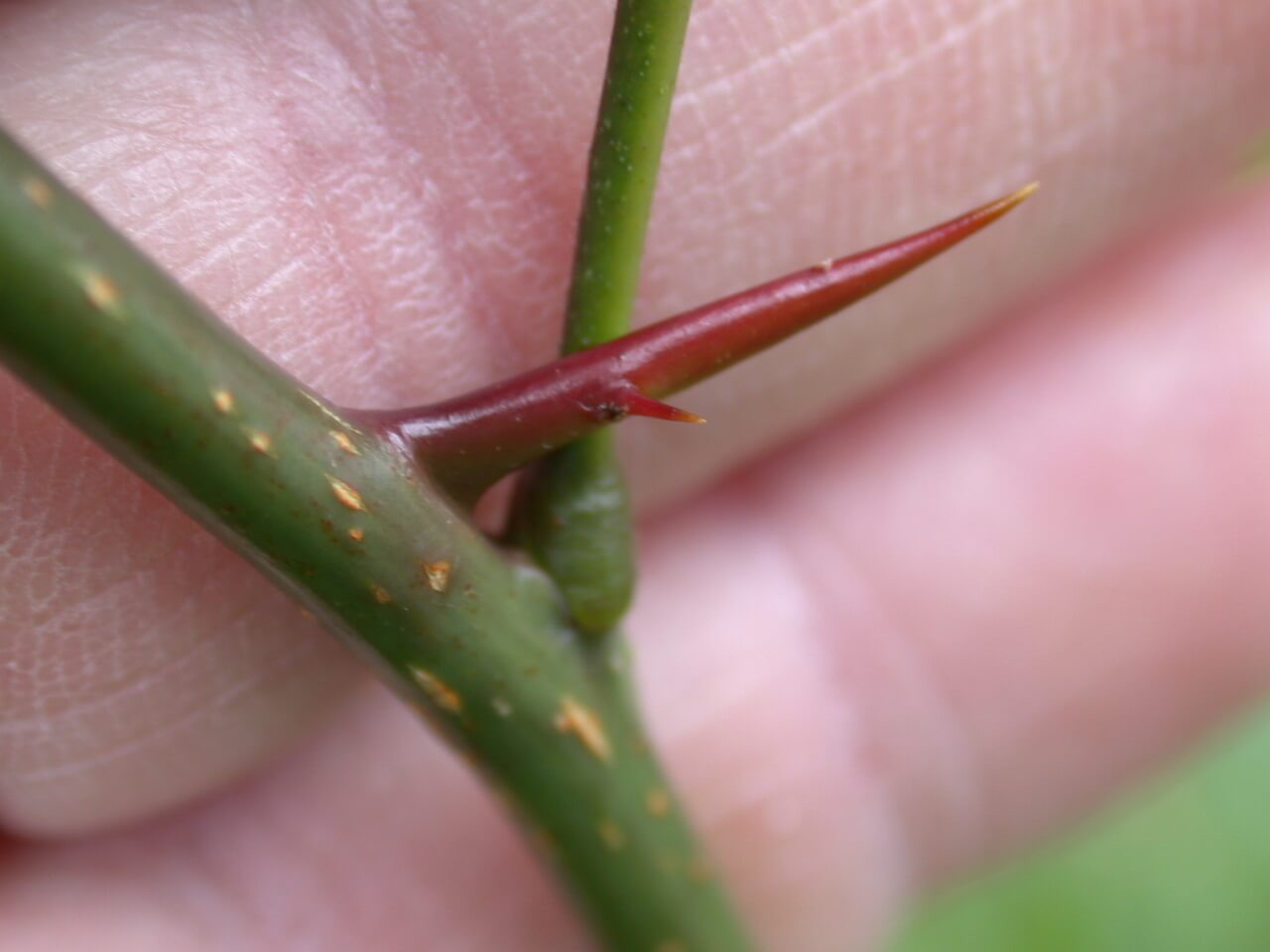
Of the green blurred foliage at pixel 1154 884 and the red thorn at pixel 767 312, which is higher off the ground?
the red thorn at pixel 767 312

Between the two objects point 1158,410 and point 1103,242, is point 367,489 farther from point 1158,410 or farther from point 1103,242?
point 1158,410

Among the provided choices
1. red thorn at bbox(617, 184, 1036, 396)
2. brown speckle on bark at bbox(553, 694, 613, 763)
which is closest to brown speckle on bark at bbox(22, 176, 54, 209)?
red thorn at bbox(617, 184, 1036, 396)

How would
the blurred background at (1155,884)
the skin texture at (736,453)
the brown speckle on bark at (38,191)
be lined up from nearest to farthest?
the brown speckle on bark at (38,191), the skin texture at (736,453), the blurred background at (1155,884)

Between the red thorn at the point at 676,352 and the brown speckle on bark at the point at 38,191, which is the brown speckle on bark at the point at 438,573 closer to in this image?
the red thorn at the point at 676,352

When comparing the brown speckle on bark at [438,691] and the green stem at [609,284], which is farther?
the brown speckle on bark at [438,691]

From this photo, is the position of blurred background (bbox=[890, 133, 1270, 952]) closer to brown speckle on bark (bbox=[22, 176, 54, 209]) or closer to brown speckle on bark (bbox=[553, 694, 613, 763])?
brown speckle on bark (bbox=[553, 694, 613, 763])

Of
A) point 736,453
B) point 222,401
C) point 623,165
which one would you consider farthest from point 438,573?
point 736,453

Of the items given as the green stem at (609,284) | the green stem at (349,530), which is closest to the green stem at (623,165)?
the green stem at (609,284)
